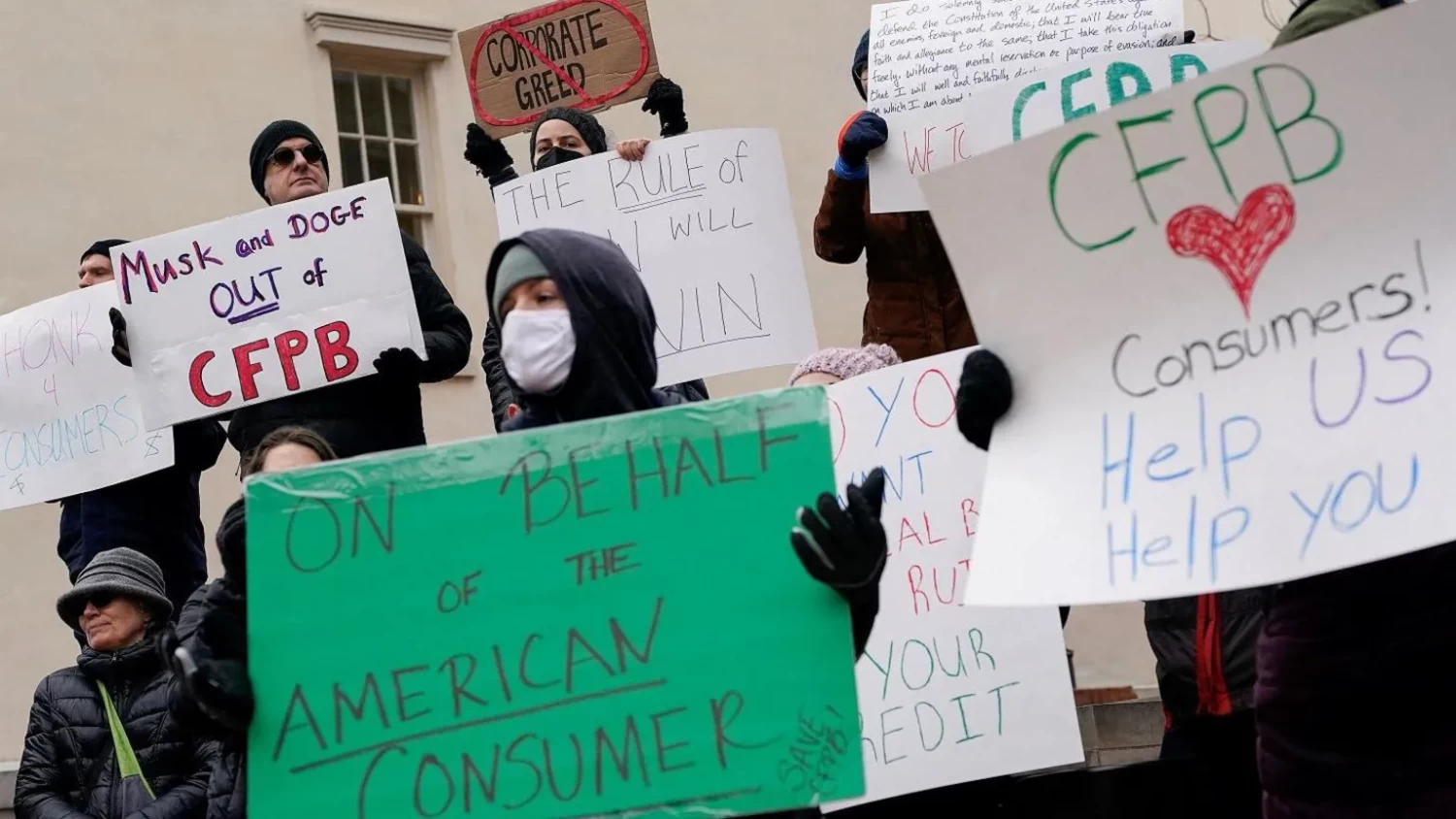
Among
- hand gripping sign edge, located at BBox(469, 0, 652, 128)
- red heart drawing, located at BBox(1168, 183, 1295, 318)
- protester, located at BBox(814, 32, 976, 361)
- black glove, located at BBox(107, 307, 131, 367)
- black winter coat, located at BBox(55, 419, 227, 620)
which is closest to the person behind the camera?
red heart drawing, located at BBox(1168, 183, 1295, 318)

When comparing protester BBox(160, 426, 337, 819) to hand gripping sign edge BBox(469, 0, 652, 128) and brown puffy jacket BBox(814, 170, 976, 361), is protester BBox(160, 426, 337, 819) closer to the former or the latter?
brown puffy jacket BBox(814, 170, 976, 361)

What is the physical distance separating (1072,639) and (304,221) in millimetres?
8626

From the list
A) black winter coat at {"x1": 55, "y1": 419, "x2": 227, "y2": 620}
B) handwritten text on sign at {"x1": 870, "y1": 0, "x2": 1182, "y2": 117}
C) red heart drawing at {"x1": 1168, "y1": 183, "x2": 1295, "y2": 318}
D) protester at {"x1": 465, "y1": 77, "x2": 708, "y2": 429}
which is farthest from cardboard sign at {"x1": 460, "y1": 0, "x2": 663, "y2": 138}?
red heart drawing at {"x1": 1168, "y1": 183, "x2": 1295, "y2": 318}

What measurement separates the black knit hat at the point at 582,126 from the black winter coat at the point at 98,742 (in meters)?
2.07

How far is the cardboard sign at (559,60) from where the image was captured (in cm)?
695

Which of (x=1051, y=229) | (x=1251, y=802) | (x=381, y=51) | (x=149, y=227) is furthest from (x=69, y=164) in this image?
(x=1051, y=229)

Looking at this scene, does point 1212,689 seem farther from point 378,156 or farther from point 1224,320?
point 378,156

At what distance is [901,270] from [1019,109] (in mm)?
603

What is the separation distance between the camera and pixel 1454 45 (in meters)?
3.08

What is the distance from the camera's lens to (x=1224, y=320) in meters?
3.24

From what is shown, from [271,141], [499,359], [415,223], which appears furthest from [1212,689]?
[415,223]

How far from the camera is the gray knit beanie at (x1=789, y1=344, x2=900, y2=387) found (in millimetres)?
5363

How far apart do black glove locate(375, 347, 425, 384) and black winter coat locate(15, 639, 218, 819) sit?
1057mm

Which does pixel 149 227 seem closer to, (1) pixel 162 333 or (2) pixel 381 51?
(2) pixel 381 51
